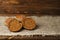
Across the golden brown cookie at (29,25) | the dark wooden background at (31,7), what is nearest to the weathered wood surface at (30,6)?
the dark wooden background at (31,7)

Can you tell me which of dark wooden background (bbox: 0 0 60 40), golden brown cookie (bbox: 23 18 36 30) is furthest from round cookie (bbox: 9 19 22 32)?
dark wooden background (bbox: 0 0 60 40)

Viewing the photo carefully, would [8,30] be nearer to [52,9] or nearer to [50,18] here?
[50,18]

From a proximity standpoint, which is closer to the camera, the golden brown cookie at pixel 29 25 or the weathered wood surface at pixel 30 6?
the golden brown cookie at pixel 29 25

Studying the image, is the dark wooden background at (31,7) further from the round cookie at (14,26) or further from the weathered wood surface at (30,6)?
the round cookie at (14,26)

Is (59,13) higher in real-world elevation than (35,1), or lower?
lower

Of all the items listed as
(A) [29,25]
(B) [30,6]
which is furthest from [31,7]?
(A) [29,25]

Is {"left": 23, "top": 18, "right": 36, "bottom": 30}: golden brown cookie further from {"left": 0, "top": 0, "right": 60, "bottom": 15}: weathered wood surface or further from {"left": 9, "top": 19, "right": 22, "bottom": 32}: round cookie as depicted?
{"left": 0, "top": 0, "right": 60, "bottom": 15}: weathered wood surface

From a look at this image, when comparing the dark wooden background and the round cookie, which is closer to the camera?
the round cookie

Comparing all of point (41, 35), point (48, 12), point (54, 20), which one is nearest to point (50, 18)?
point (54, 20)
